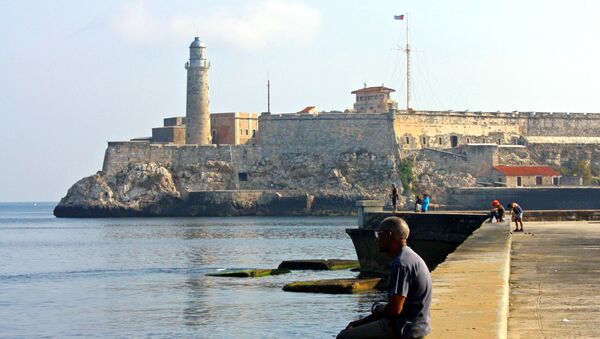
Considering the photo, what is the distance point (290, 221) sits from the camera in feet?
291

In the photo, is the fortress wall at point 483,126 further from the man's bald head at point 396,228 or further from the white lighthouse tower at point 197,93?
the man's bald head at point 396,228

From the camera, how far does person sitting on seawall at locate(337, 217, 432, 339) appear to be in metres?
8.94

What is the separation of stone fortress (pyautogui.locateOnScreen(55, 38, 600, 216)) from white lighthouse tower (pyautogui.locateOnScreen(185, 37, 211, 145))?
8 cm

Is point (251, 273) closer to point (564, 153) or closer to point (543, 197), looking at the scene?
point (543, 197)

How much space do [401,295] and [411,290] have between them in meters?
0.14

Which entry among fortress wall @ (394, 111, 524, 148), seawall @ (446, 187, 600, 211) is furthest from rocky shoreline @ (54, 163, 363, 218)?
seawall @ (446, 187, 600, 211)

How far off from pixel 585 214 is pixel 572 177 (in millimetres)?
57850

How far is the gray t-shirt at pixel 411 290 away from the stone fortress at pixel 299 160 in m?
81.8

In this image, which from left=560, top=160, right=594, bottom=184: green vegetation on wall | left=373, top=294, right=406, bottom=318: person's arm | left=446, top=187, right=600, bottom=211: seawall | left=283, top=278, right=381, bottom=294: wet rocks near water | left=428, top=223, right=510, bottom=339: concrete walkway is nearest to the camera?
left=373, top=294, right=406, bottom=318: person's arm

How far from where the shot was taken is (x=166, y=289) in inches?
1245

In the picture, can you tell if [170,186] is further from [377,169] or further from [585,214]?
[585,214]

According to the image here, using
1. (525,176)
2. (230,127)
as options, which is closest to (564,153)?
(525,176)

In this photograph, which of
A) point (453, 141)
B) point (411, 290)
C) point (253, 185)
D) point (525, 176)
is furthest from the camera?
point (453, 141)

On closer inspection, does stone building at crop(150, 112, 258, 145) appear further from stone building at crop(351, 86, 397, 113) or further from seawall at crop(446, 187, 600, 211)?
seawall at crop(446, 187, 600, 211)
